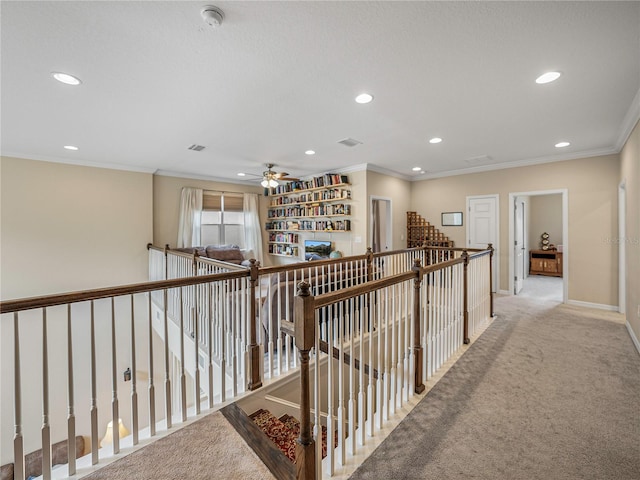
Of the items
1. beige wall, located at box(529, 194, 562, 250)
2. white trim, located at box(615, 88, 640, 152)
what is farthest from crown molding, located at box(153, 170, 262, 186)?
beige wall, located at box(529, 194, 562, 250)

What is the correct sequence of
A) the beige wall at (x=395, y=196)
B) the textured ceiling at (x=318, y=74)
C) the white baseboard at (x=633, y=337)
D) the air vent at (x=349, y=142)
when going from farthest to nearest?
the beige wall at (x=395, y=196) → the air vent at (x=349, y=142) → the white baseboard at (x=633, y=337) → the textured ceiling at (x=318, y=74)

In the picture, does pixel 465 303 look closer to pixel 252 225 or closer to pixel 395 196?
pixel 395 196

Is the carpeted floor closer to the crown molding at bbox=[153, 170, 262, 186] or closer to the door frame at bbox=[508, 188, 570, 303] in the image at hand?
the door frame at bbox=[508, 188, 570, 303]

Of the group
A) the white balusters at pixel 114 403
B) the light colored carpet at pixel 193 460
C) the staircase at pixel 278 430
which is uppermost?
the white balusters at pixel 114 403

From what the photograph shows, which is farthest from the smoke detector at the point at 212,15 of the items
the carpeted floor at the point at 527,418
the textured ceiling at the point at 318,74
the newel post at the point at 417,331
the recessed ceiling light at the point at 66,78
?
the carpeted floor at the point at 527,418

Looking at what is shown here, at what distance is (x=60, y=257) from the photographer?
471cm

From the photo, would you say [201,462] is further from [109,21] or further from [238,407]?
[109,21]

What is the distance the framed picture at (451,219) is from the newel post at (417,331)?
4.33 meters

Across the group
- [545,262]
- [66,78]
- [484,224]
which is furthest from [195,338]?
[545,262]

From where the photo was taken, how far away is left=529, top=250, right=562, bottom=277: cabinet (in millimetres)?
7504

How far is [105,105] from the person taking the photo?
2773 mm

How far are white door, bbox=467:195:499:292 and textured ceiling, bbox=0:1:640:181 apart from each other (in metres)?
1.50

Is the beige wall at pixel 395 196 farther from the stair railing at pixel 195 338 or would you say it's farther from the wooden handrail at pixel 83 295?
the wooden handrail at pixel 83 295

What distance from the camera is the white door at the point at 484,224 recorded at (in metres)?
5.43
